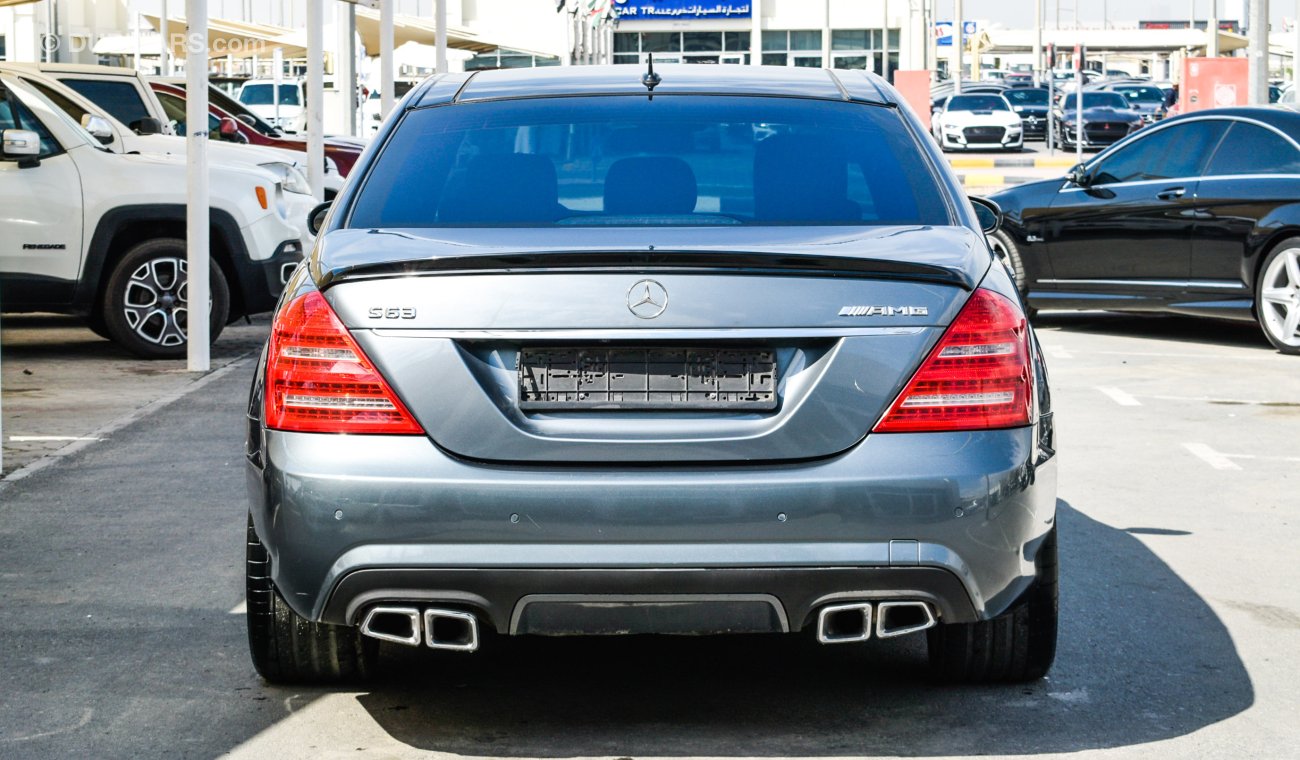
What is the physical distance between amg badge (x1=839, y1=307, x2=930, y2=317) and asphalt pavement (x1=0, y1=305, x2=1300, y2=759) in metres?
0.96

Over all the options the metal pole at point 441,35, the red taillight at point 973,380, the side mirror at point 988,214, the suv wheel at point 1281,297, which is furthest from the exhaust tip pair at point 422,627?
the metal pole at point 441,35

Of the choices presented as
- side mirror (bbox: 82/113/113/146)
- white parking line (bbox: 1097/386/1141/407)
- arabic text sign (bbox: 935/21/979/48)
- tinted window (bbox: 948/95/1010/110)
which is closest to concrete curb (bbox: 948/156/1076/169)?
tinted window (bbox: 948/95/1010/110)

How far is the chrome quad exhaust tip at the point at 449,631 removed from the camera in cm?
407

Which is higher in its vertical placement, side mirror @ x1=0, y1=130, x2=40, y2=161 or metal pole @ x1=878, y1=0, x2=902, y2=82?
metal pole @ x1=878, y1=0, x2=902, y2=82

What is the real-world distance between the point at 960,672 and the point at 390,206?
175 centimetres

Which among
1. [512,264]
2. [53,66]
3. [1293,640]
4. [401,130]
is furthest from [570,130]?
[53,66]

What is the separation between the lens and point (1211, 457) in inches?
330

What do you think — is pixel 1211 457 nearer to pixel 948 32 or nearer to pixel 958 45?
pixel 958 45

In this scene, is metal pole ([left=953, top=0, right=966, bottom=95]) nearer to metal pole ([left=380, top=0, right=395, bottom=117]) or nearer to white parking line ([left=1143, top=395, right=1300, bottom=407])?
metal pole ([left=380, top=0, right=395, bottom=117])

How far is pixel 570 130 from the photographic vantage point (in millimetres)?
4859

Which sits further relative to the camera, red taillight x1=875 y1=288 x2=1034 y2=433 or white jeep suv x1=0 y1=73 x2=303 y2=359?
white jeep suv x1=0 y1=73 x2=303 y2=359

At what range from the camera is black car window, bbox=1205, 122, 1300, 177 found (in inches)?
478

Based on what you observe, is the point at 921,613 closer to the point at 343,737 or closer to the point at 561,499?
the point at 561,499

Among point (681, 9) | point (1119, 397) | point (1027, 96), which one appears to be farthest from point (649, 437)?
point (681, 9)
